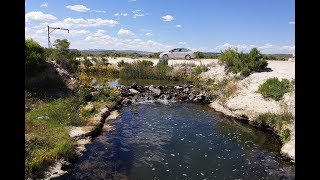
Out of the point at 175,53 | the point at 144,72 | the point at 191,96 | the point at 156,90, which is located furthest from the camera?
the point at 175,53

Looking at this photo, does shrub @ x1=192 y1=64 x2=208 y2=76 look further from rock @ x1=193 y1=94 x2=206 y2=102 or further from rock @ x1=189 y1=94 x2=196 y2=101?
rock @ x1=193 y1=94 x2=206 y2=102

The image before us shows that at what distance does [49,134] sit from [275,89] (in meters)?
16.9

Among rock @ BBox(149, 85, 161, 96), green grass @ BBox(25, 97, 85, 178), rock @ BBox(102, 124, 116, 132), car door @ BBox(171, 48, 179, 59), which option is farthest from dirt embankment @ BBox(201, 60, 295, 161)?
car door @ BBox(171, 48, 179, 59)

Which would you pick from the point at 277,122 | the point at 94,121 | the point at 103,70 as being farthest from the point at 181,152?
the point at 103,70

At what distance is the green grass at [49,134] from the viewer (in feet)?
43.9

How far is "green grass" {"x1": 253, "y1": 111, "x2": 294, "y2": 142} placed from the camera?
1859 cm

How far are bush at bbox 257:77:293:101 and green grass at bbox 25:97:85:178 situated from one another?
13.8 meters

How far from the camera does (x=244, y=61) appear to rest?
122 ft

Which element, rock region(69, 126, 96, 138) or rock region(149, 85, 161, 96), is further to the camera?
rock region(149, 85, 161, 96)

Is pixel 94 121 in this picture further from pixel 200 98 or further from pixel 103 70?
pixel 103 70

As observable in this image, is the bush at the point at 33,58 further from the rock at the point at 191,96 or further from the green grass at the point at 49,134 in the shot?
→ the rock at the point at 191,96

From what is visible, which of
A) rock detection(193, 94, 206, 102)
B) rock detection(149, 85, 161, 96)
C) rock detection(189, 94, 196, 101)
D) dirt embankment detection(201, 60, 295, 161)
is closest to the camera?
dirt embankment detection(201, 60, 295, 161)
